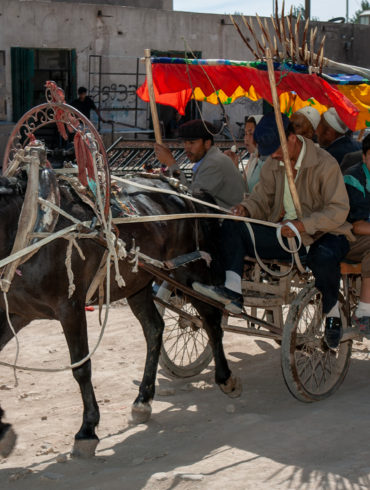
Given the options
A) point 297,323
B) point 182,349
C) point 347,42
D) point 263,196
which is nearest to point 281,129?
point 263,196

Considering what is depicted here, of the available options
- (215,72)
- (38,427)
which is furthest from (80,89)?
(38,427)

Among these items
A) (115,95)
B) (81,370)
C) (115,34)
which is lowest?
(81,370)

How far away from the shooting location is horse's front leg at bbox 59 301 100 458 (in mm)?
4762

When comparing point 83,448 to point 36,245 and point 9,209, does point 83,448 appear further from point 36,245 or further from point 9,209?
point 9,209

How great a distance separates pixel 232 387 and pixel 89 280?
1713 millimetres

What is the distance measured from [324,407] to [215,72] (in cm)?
271

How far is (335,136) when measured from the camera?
7.04 m

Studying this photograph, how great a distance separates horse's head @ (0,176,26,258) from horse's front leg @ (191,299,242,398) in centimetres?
193

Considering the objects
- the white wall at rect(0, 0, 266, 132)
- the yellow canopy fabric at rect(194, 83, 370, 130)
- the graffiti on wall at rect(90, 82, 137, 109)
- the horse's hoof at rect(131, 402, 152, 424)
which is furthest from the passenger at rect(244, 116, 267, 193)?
the graffiti on wall at rect(90, 82, 137, 109)

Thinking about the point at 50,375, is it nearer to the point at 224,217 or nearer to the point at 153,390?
the point at 153,390

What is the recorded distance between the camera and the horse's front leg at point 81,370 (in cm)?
476

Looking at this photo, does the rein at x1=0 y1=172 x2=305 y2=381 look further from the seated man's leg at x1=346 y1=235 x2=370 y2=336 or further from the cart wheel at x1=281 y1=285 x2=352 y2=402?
the seated man's leg at x1=346 y1=235 x2=370 y2=336

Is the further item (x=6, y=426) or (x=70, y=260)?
(x=6, y=426)

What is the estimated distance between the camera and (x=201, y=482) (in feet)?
13.4
